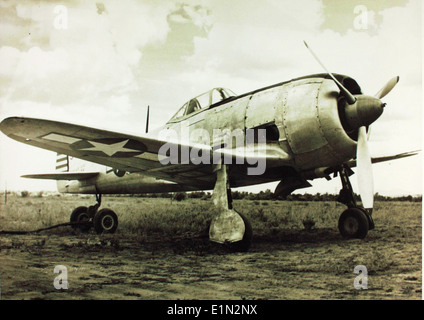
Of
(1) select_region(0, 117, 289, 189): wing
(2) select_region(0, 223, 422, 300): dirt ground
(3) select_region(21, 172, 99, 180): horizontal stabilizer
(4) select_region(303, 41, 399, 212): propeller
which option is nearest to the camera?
(2) select_region(0, 223, 422, 300): dirt ground

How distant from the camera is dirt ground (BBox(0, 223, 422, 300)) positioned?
297 cm

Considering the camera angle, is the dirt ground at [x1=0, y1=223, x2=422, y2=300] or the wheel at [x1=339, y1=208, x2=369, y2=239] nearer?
the dirt ground at [x1=0, y1=223, x2=422, y2=300]

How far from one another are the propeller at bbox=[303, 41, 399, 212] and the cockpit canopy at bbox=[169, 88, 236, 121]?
2.14 meters

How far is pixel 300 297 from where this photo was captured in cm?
283

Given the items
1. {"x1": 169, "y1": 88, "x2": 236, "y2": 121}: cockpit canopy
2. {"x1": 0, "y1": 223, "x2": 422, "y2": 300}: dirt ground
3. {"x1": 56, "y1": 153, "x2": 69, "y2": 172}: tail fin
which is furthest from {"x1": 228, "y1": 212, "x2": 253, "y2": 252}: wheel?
{"x1": 56, "y1": 153, "x2": 69, "y2": 172}: tail fin

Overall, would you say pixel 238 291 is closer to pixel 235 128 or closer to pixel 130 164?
pixel 235 128

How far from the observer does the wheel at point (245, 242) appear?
458 centimetres

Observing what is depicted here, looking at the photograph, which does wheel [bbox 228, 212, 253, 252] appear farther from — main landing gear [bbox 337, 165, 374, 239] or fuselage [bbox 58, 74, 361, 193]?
main landing gear [bbox 337, 165, 374, 239]

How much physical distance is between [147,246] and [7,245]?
2401 millimetres

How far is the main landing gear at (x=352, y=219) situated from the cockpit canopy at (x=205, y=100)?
2.60m

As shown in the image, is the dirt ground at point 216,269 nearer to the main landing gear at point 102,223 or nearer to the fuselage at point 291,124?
the fuselage at point 291,124

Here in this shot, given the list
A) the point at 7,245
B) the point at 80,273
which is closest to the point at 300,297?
the point at 80,273

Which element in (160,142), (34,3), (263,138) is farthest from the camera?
(263,138)

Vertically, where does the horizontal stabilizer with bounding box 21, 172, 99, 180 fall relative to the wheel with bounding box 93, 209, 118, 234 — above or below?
above
